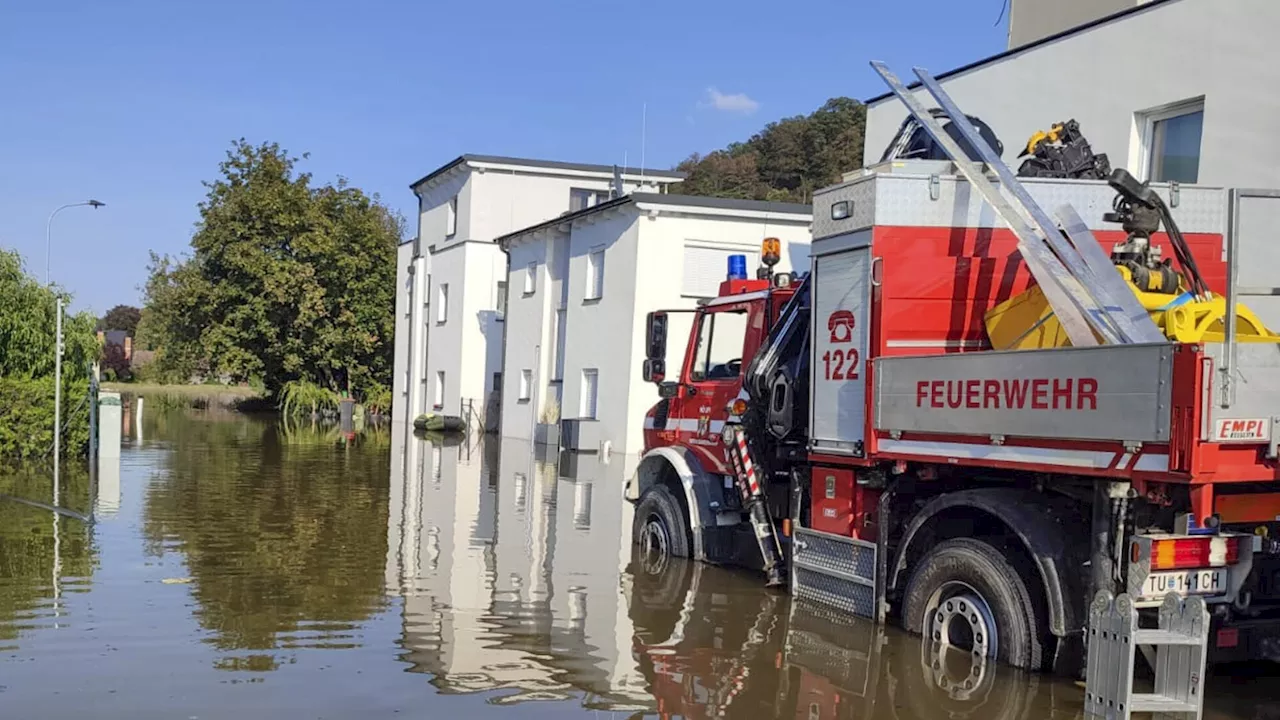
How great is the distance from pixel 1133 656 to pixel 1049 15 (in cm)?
1586

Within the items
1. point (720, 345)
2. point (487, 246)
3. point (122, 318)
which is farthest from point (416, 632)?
point (122, 318)

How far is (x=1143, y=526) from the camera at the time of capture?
20.4ft

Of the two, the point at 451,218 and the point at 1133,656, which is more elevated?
the point at 451,218

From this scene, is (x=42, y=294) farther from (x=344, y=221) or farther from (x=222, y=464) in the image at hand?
(x=344, y=221)

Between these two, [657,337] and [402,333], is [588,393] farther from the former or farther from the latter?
[657,337]

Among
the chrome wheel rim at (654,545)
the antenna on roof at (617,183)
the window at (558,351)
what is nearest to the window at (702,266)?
the window at (558,351)

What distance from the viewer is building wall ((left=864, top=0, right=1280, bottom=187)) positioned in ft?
42.3

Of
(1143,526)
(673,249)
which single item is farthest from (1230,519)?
(673,249)

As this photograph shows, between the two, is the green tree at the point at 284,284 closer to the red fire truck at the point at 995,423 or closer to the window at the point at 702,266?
the window at the point at 702,266

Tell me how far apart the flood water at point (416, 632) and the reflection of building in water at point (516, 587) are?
0.03 m

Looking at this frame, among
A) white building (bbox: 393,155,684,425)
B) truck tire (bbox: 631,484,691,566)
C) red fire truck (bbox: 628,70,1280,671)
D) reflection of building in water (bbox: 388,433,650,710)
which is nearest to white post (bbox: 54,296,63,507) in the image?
reflection of building in water (bbox: 388,433,650,710)

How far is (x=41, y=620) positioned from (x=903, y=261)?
6.18m

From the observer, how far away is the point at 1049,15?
19.2m

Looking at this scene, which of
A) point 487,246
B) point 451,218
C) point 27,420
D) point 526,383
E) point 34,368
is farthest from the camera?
point 451,218
